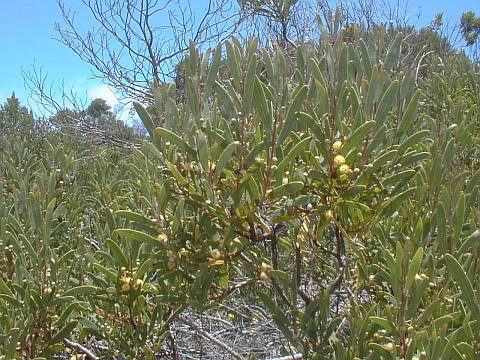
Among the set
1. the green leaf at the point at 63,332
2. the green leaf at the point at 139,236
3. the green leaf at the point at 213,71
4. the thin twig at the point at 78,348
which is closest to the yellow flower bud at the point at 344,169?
the green leaf at the point at 213,71

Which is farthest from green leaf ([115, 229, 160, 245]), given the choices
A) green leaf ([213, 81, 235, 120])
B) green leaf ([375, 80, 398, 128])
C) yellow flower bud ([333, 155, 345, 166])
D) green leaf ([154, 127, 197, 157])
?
green leaf ([375, 80, 398, 128])

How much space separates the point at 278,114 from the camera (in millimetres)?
1354

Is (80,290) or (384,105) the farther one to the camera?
(80,290)

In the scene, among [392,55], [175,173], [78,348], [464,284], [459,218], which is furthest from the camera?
[78,348]

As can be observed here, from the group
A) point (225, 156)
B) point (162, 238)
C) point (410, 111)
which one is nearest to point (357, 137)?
point (410, 111)

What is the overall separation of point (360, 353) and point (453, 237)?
32cm

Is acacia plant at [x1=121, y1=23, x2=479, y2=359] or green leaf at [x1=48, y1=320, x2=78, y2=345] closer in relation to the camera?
acacia plant at [x1=121, y1=23, x2=479, y2=359]

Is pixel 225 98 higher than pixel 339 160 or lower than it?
higher

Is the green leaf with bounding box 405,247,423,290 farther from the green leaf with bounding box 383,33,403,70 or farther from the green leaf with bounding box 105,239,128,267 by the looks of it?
the green leaf with bounding box 105,239,128,267

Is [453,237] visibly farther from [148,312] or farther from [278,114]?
[148,312]

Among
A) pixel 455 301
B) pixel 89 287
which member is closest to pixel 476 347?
pixel 455 301

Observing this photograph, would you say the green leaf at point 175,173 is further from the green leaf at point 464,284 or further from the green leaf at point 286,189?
the green leaf at point 464,284

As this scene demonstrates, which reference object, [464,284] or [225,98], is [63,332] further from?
[464,284]

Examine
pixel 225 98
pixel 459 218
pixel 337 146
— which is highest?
pixel 225 98
